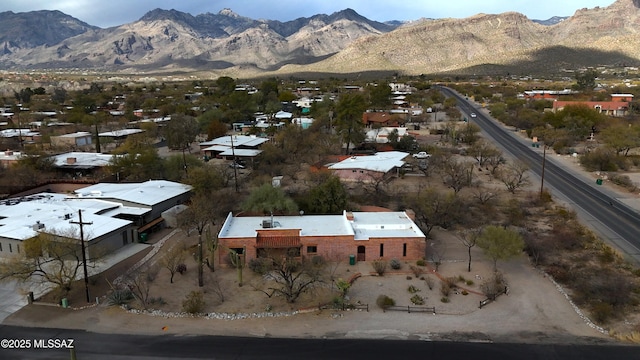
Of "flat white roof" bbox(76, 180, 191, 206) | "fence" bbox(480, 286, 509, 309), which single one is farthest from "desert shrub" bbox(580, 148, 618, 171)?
"flat white roof" bbox(76, 180, 191, 206)

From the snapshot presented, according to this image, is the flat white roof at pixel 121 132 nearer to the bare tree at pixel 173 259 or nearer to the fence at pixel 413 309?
the bare tree at pixel 173 259

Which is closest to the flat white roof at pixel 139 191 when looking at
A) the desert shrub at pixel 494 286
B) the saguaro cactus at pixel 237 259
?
the saguaro cactus at pixel 237 259

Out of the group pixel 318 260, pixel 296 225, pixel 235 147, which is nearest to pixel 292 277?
pixel 318 260

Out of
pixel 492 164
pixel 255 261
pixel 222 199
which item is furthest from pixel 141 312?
pixel 492 164

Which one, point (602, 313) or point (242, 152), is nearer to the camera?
point (602, 313)

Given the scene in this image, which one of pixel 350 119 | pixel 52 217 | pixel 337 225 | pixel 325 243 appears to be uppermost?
pixel 350 119

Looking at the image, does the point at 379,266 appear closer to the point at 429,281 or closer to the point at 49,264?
the point at 429,281

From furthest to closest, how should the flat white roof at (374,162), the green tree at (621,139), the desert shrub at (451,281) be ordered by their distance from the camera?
the green tree at (621,139), the flat white roof at (374,162), the desert shrub at (451,281)
